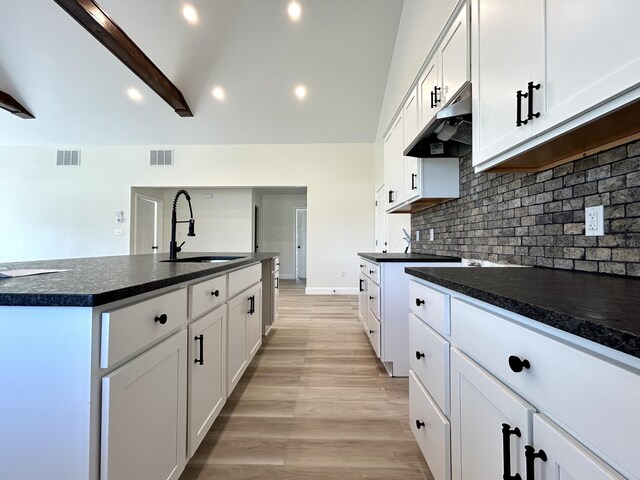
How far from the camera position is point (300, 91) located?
4953mm

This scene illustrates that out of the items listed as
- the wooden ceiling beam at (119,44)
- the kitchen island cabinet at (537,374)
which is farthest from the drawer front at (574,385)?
the wooden ceiling beam at (119,44)

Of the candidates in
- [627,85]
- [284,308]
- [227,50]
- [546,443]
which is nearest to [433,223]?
[627,85]

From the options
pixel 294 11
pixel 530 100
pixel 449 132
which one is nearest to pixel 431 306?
pixel 530 100

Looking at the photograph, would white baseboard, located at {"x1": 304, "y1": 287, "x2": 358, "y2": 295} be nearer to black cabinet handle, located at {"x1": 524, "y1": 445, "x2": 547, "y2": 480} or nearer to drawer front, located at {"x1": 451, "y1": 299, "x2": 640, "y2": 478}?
drawer front, located at {"x1": 451, "y1": 299, "x2": 640, "y2": 478}

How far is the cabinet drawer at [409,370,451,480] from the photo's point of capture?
105cm

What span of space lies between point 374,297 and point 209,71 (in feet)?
14.1

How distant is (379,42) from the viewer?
13.9ft

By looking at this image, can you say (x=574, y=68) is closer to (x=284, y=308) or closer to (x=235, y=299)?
(x=235, y=299)

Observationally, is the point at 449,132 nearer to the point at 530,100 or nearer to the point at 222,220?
the point at 530,100

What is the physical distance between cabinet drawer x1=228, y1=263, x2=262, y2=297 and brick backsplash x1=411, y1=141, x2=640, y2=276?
→ 60.2 inches

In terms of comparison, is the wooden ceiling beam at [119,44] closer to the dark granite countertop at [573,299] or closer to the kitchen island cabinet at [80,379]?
the kitchen island cabinet at [80,379]

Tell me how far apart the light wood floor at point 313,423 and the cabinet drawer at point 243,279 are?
71cm

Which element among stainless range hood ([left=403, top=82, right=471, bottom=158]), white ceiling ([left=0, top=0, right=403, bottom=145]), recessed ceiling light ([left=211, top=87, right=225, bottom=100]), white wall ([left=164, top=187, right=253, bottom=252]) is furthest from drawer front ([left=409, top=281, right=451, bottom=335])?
white wall ([left=164, top=187, right=253, bottom=252])

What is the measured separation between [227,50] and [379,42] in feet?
7.09
